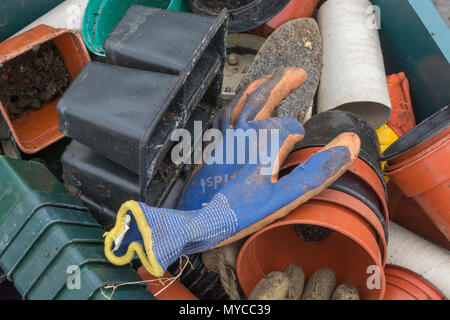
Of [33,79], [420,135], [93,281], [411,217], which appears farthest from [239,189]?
[33,79]

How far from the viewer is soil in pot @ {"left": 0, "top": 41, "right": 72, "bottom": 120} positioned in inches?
69.7

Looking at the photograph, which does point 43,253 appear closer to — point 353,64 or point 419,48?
point 353,64

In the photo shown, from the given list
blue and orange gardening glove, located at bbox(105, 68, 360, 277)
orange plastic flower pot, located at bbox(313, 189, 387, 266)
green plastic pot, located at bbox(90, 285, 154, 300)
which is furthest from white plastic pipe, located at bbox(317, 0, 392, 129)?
green plastic pot, located at bbox(90, 285, 154, 300)

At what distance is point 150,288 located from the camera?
1.41m

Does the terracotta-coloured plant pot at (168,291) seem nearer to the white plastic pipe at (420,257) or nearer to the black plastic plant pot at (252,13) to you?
the white plastic pipe at (420,257)

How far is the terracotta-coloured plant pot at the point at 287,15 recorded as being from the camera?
204cm

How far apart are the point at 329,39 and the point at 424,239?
3.41 feet

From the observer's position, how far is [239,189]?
1282 mm

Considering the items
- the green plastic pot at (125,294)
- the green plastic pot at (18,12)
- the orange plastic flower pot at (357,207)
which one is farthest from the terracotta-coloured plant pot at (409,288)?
the green plastic pot at (18,12)

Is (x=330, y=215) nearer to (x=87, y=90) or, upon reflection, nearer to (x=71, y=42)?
(x=87, y=90)

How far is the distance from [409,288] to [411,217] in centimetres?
44
